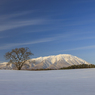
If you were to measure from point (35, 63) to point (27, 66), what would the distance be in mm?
1864

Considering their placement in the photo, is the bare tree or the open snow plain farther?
the bare tree

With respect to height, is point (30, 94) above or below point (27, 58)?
below

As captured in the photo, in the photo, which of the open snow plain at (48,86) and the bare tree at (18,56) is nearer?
the open snow plain at (48,86)

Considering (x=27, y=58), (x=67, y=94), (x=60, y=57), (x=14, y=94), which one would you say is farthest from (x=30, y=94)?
(x=60, y=57)

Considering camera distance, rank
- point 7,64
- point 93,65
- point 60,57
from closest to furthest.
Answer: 1. point 93,65
2. point 7,64
3. point 60,57

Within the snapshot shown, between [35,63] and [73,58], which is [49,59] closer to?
[73,58]

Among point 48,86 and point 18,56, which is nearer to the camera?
point 48,86

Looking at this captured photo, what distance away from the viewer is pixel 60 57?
147 ft

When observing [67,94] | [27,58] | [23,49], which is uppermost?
[23,49]

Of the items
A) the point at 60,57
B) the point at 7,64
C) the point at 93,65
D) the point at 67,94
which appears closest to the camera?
the point at 67,94

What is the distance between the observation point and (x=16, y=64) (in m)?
28.2

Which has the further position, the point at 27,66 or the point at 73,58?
the point at 73,58

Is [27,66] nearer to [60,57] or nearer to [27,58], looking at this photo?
[27,58]

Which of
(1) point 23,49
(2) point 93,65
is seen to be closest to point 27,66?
(1) point 23,49
